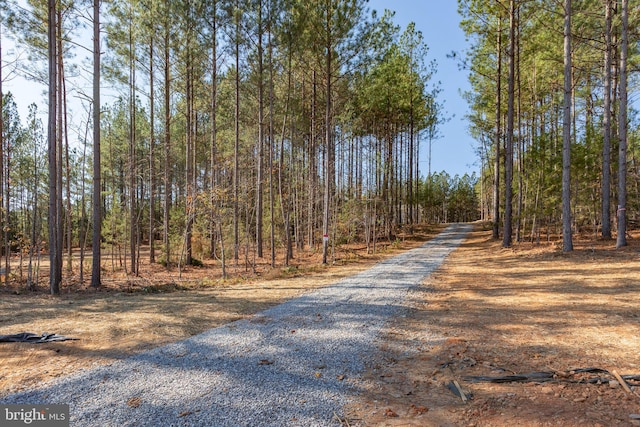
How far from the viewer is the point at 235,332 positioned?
471 centimetres

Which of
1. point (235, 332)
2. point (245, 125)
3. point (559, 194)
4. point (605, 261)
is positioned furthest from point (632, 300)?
point (245, 125)

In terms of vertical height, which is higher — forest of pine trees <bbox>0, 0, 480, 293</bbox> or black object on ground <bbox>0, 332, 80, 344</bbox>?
forest of pine trees <bbox>0, 0, 480, 293</bbox>

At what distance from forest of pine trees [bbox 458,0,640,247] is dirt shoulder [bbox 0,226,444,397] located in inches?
414

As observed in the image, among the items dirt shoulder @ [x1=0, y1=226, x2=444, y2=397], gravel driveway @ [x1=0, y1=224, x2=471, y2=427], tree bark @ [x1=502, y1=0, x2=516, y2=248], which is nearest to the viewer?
gravel driveway @ [x1=0, y1=224, x2=471, y2=427]

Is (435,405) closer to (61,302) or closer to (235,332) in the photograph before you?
(235,332)

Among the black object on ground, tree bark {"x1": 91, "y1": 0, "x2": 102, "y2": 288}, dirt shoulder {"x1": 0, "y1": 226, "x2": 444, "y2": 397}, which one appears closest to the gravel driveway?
dirt shoulder {"x1": 0, "y1": 226, "x2": 444, "y2": 397}

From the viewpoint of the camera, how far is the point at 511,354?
374 centimetres

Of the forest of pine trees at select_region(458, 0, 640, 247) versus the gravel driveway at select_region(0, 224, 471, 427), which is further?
the forest of pine trees at select_region(458, 0, 640, 247)

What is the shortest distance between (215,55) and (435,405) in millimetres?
13972

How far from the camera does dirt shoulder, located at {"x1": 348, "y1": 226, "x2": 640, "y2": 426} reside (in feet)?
8.45

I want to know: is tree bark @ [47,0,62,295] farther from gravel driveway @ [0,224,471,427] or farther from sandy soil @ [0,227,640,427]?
gravel driveway @ [0,224,471,427]

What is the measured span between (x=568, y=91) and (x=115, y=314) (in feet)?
47.6

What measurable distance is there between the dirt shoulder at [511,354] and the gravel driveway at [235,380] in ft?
1.18

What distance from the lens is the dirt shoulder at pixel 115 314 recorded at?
12.4 ft
